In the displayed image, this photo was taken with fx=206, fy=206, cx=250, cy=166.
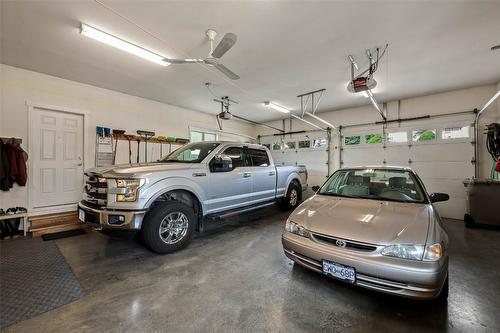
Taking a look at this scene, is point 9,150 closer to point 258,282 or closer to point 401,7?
point 258,282

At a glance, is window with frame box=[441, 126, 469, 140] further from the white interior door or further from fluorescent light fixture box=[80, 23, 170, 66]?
the white interior door

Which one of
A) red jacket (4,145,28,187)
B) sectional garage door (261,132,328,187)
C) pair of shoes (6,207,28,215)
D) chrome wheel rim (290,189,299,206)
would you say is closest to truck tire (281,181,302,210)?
chrome wheel rim (290,189,299,206)

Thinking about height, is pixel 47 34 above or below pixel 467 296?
above

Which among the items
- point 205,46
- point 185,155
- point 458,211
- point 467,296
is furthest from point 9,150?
point 458,211

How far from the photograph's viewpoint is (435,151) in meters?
5.70

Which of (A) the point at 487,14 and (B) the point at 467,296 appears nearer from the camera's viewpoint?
(B) the point at 467,296

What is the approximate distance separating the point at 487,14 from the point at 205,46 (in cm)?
383

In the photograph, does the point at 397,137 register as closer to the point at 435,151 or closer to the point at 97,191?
the point at 435,151

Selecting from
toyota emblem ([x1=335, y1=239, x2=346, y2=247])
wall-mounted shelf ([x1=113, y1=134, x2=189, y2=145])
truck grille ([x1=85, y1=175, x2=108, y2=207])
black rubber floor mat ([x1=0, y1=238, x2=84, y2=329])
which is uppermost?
wall-mounted shelf ([x1=113, y1=134, x2=189, y2=145])

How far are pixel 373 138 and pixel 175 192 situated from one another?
6396 mm

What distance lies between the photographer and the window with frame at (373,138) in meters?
6.59

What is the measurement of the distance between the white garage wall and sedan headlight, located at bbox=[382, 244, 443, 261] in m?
6.20

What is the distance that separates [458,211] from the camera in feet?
17.7

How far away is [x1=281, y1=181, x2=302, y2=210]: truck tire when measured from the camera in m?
5.71
